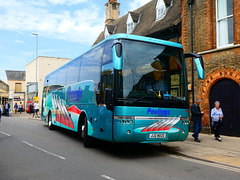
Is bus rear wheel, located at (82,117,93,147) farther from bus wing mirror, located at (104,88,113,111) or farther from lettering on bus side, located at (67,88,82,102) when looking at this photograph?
bus wing mirror, located at (104,88,113,111)

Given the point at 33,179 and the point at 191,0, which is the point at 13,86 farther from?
the point at 33,179

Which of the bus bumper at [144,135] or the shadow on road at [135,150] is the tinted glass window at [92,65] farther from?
the shadow on road at [135,150]

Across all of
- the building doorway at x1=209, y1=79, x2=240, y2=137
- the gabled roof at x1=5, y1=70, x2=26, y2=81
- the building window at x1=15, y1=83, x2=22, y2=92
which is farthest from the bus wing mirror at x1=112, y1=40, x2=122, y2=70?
the gabled roof at x1=5, y1=70, x2=26, y2=81

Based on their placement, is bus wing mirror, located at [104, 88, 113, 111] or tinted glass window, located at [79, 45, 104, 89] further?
tinted glass window, located at [79, 45, 104, 89]

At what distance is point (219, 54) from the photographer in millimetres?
12172

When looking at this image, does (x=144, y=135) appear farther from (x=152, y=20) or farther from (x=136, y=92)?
(x=152, y=20)

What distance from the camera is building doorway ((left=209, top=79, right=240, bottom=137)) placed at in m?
11.4

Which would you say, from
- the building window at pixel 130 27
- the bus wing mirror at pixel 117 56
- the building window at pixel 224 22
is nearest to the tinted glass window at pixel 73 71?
the bus wing mirror at pixel 117 56

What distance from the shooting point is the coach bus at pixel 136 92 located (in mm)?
6707

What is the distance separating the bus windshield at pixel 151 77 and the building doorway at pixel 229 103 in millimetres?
4919

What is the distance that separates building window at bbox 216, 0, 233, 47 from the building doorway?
201 centimetres

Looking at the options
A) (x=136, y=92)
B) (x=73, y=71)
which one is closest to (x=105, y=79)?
(x=136, y=92)

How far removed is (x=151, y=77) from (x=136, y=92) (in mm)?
673

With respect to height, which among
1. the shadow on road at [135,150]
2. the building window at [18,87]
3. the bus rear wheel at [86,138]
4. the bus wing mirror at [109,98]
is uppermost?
the building window at [18,87]
